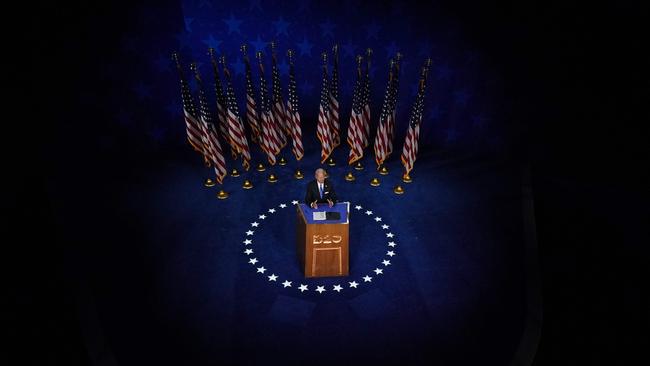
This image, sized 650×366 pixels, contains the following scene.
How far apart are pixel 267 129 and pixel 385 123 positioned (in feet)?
8.49

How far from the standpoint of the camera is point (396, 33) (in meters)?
11.4

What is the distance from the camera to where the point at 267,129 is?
10695mm

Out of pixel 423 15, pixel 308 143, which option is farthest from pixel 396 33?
pixel 308 143

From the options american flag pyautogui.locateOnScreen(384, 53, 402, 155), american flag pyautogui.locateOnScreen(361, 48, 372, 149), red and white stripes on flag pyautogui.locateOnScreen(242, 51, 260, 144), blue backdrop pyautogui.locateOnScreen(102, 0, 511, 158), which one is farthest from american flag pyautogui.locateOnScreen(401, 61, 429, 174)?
red and white stripes on flag pyautogui.locateOnScreen(242, 51, 260, 144)

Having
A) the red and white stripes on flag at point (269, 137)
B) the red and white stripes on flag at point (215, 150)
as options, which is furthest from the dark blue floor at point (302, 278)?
the red and white stripes on flag at point (269, 137)

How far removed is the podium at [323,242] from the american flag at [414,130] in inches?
121

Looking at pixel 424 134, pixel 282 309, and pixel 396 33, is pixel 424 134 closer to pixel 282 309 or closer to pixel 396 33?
pixel 396 33

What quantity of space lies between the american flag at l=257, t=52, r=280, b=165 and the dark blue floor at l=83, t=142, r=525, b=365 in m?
0.59

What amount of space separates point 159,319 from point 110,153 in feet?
18.5

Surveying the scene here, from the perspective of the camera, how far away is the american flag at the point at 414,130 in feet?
32.5

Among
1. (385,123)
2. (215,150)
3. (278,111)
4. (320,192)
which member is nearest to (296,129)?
(278,111)

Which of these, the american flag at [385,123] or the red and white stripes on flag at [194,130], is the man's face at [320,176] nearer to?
the american flag at [385,123]

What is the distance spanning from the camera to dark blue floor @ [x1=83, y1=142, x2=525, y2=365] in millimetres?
6965

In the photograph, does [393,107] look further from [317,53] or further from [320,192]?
[320,192]
